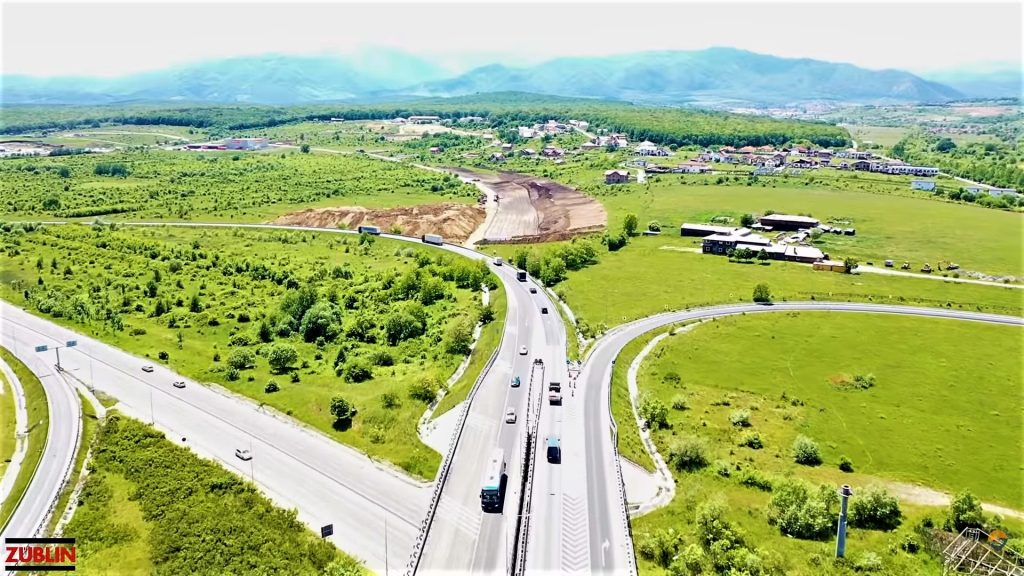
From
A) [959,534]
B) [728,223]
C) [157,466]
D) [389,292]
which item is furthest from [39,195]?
[959,534]

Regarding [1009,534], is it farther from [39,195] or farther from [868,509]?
[39,195]

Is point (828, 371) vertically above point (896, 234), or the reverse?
point (896, 234)

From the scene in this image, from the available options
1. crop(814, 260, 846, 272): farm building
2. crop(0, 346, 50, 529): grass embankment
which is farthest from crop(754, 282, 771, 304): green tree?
crop(0, 346, 50, 529): grass embankment

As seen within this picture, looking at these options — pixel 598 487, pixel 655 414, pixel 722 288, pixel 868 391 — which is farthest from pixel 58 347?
pixel 868 391

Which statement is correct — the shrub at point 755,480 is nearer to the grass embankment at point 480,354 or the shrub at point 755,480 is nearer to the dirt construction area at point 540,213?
the grass embankment at point 480,354

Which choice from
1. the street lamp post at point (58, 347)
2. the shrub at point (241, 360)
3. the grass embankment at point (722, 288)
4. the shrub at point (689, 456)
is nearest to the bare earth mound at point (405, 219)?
the grass embankment at point (722, 288)

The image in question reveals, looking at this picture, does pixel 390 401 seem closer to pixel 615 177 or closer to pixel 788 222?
pixel 788 222
